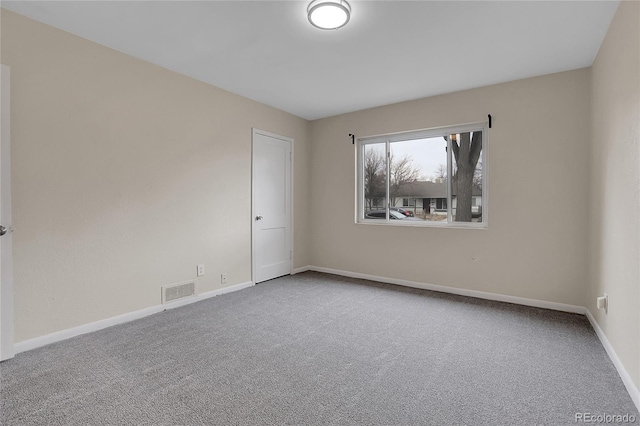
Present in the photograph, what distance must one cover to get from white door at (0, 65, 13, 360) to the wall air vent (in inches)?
45.6

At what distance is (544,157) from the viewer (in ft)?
10.7

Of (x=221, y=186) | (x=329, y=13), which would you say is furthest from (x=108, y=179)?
(x=329, y=13)

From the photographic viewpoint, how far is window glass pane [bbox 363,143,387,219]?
15.0 feet

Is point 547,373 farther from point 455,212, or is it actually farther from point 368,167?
point 368,167

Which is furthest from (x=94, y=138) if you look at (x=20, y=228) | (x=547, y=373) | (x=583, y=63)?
(x=583, y=63)

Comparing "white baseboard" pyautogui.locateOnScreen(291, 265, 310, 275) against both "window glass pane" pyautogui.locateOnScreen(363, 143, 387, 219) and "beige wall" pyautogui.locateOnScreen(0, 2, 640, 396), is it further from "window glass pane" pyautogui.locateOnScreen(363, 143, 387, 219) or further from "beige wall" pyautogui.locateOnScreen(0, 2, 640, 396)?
"window glass pane" pyautogui.locateOnScreen(363, 143, 387, 219)

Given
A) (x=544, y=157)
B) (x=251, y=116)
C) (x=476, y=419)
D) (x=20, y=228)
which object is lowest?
(x=476, y=419)

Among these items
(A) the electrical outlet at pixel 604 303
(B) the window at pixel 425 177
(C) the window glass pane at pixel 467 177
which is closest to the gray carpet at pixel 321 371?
(A) the electrical outlet at pixel 604 303

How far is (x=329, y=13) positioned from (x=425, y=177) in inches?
103

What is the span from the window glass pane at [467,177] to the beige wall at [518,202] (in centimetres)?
18

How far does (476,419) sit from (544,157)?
283 centimetres

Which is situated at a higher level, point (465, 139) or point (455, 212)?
point (465, 139)

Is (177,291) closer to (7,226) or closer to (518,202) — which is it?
(7,226)

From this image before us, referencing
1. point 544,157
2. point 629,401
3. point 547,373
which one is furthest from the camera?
point 544,157
